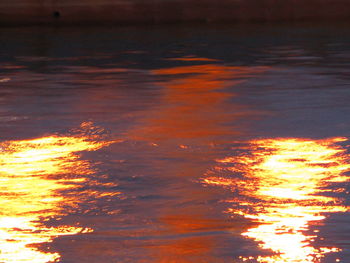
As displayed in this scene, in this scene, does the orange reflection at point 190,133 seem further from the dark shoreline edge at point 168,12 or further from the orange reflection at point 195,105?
the dark shoreline edge at point 168,12

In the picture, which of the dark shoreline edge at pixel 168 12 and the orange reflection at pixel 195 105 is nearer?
the orange reflection at pixel 195 105

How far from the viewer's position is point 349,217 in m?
3.51

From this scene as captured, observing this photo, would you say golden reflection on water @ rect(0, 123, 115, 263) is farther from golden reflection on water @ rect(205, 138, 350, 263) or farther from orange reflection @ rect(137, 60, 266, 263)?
golden reflection on water @ rect(205, 138, 350, 263)

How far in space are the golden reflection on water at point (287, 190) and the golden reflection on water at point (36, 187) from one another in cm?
63

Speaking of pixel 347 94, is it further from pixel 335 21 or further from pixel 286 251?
pixel 335 21

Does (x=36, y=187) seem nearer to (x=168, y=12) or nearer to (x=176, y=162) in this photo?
(x=176, y=162)

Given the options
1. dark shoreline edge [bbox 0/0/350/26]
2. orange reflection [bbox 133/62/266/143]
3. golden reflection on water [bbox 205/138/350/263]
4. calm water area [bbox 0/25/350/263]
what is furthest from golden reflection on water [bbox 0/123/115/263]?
dark shoreline edge [bbox 0/0/350/26]

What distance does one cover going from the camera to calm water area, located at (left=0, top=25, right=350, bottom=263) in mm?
3215

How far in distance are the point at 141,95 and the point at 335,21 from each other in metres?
10.1

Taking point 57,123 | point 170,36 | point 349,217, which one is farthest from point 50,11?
point 349,217

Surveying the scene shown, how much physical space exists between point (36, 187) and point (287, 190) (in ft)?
3.37

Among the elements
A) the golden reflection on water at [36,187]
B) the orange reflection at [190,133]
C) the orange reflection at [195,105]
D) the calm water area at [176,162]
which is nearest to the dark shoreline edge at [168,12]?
the orange reflection at [190,133]

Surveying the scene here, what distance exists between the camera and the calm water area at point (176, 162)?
3215 millimetres

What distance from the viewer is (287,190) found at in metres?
3.98
